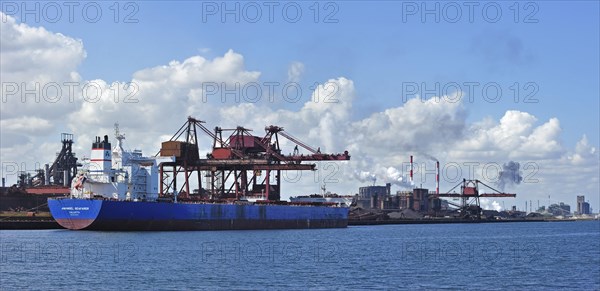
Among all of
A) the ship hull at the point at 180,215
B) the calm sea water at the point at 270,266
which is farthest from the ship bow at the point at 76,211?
the calm sea water at the point at 270,266

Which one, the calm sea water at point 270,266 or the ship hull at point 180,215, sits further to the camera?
the ship hull at point 180,215

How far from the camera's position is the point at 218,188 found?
284ft

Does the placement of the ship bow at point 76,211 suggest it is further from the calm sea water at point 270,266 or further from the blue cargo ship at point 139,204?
the calm sea water at point 270,266

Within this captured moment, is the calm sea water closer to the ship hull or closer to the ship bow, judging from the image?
the ship bow

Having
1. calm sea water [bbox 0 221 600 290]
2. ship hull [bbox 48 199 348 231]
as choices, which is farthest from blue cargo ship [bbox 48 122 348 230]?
calm sea water [bbox 0 221 600 290]

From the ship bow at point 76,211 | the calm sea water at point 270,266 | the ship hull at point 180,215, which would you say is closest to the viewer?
the calm sea water at point 270,266

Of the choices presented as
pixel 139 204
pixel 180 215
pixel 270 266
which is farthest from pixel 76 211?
pixel 270 266

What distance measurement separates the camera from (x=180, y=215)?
66.4 metres

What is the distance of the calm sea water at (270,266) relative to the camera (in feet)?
98.6

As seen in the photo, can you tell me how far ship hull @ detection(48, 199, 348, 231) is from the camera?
2309 inches

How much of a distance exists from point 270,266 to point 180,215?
103 feet

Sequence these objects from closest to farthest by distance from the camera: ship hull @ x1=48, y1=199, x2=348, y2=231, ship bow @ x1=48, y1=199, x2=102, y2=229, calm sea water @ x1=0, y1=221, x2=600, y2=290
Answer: calm sea water @ x1=0, y1=221, x2=600, y2=290
ship bow @ x1=48, y1=199, x2=102, y2=229
ship hull @ x1=48, y1=199, x2=348, y2=231

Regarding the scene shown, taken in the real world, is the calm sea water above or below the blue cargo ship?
below

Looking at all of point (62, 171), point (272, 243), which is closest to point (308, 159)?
point (272, 243)
